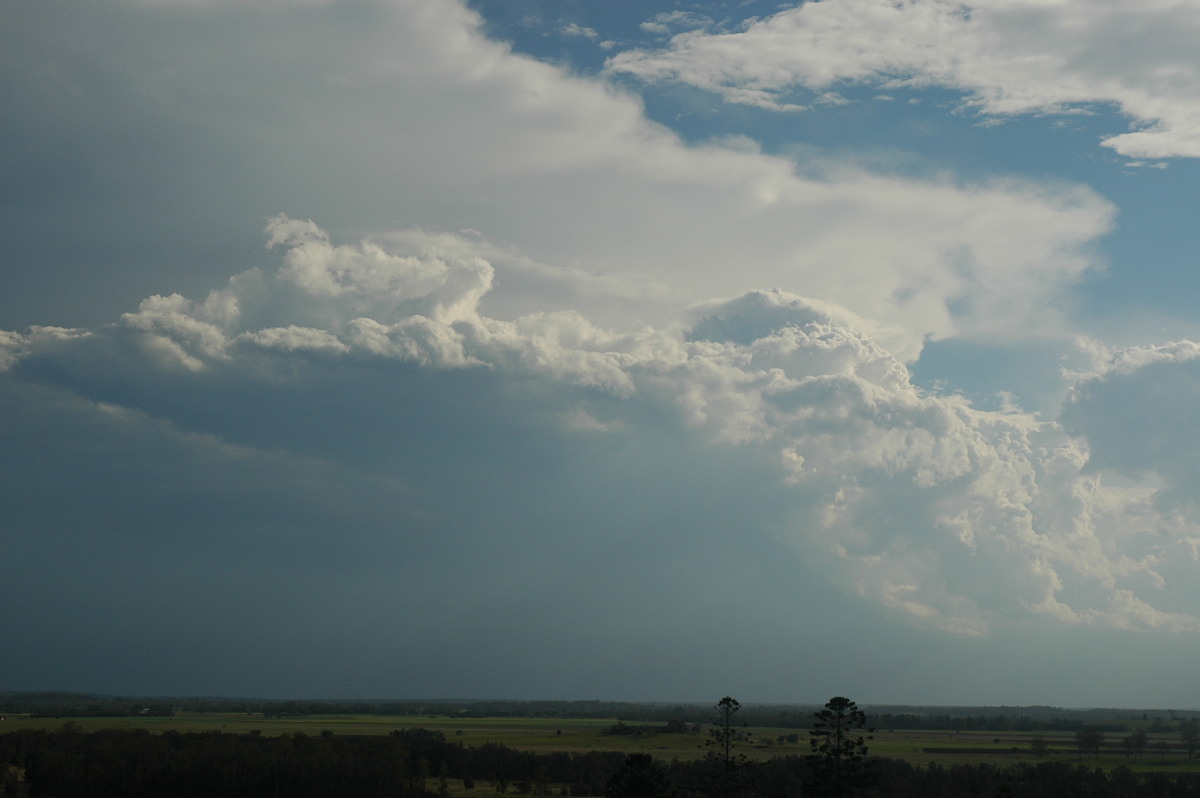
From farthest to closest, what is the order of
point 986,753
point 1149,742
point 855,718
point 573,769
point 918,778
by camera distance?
point 1149,742 < point 986,753 < point 573,769 < point 918,778 < point 855,718

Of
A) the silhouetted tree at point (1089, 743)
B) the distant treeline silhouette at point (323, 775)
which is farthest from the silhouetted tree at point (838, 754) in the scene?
the silhouetted tree at point (1089, 743)

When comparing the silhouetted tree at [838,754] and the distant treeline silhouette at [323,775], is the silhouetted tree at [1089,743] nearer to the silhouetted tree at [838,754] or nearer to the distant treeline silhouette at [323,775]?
the distant treeline silhouette at [323,775]

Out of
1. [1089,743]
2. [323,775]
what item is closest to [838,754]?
[323,775]

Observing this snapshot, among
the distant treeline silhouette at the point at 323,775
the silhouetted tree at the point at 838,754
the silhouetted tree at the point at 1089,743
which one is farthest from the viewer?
the silhouetted tree at the point at 1089,743

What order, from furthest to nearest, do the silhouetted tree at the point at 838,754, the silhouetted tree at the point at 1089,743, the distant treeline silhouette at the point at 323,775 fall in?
the silhouetted tree at the point at 1089,743 < the distant treeline silhouette at the point at 323,775 < the silhouetted tree at the point at 838,754

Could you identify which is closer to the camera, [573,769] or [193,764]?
[193,764]

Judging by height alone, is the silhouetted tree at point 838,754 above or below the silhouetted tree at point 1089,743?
above

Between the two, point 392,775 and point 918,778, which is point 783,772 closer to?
point 918,778

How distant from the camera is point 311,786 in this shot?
114 meters

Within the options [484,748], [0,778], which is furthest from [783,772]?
[0,778]

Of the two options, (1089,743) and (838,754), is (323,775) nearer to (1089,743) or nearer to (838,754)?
(838,754)

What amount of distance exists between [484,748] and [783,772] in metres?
50.1

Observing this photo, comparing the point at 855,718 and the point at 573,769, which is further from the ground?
the point at 855,718

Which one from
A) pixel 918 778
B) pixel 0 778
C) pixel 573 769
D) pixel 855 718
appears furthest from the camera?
pixel 573 769
